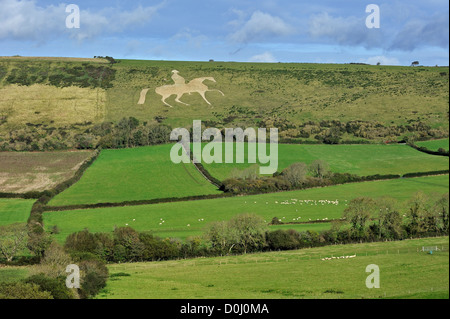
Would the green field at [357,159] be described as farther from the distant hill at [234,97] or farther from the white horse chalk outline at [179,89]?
the white horse chalk outline at [179,89]

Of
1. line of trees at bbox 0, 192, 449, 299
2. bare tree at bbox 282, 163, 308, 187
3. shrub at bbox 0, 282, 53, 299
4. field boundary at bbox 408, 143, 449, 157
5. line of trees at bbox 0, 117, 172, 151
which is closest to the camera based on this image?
shrub at bbox 0, 282, 53, 299

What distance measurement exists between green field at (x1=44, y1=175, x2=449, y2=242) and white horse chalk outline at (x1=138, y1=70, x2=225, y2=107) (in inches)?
2870

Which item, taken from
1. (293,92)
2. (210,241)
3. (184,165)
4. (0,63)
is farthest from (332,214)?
(0,63)

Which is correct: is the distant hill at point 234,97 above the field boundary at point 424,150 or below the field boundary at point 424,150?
above

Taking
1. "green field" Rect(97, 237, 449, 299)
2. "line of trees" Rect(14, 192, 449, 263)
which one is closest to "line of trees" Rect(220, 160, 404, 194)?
"line of trees" Rect(14, 192, 449, 263)

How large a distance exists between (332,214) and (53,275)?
4081 cm

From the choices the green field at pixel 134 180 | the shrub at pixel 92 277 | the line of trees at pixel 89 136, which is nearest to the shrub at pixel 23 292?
the shrub at pixel 92 277

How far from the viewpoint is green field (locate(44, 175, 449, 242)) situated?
74.2 m

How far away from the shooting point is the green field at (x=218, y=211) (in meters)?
74.2

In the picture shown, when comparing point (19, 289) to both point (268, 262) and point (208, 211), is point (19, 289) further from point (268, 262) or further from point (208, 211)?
point (208, 211)

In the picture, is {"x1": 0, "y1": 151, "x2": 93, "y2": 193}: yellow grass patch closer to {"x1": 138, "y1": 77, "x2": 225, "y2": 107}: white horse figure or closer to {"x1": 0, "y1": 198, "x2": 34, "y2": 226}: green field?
{"x1": 0, "y1": 198, "x2": 34, "y2": 226}: green field

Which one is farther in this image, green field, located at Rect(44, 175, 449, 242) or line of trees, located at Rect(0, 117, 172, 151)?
line of trees, located at Rect(0, 117, 172, 151)

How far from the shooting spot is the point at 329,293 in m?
37.7

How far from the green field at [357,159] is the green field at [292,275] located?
40.8m
